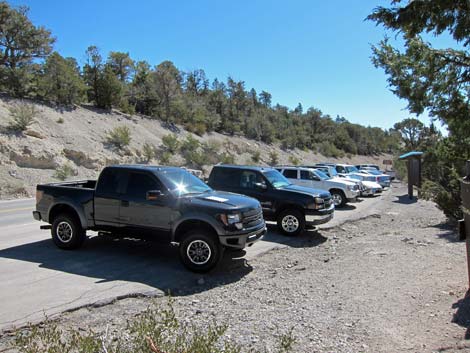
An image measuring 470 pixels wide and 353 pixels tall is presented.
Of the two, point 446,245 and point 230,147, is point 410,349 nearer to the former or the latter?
point 446,245

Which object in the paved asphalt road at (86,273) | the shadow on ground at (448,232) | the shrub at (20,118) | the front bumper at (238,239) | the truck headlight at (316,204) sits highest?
the shrub at (20,118)

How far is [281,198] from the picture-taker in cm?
1073

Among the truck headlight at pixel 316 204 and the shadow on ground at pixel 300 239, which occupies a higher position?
the truck headlight at pixel 316 204

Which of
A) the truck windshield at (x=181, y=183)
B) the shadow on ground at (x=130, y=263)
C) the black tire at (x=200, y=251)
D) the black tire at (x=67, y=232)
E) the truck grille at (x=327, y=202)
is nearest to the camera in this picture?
the shadow on ground at (x=130, y=263)

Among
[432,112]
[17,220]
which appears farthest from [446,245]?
[17,220]

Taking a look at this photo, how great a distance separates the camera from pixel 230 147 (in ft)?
159

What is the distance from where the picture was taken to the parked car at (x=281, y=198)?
10531 mm

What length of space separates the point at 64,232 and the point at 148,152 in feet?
84.9

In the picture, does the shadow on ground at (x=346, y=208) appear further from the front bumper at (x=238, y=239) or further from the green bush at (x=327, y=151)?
the green bush at (x=327, y=151)

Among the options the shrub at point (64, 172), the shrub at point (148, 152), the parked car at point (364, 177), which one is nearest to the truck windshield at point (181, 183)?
the shrub at point (64, 172)

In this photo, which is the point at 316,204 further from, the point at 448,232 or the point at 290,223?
the point at 448,232

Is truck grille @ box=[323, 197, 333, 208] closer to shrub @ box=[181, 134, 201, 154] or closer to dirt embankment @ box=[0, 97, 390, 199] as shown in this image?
dirt embankment @ box=[0, 97, 390, 199]

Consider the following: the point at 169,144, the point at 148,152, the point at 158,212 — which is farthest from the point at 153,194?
the point at 169,144

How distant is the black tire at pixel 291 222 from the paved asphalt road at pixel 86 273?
743 mm
